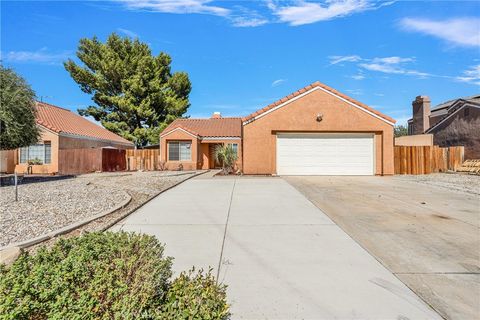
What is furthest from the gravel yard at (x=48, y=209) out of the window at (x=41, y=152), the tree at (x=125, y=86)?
the tree at (x=125, y=86)

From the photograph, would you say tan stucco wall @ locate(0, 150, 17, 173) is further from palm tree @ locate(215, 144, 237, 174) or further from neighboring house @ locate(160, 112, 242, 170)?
palm tree @ locate(215, 144, 237, 174)

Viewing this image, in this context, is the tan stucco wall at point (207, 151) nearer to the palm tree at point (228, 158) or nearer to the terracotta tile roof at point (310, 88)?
the palm tree at point (228, 158)

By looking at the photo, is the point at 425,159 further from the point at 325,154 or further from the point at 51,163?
the point at 51,163

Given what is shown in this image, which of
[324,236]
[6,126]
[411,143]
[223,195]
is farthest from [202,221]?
[411,143]

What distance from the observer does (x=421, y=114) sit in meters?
36.7

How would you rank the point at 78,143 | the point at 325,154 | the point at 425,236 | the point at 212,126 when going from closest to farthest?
the point at 425,236 < the point at 325,154 < the point at 78,143 < the point at 212,126

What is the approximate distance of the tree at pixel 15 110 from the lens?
44.8 ft

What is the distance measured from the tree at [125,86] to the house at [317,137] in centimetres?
2104

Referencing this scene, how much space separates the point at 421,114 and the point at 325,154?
26447 millimetres

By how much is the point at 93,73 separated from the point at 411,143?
119 ft

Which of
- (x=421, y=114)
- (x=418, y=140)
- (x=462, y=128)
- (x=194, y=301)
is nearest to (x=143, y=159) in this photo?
(x=194, y=301)

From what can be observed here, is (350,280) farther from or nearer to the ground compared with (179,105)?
nearer to the ground

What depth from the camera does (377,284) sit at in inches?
→ 145

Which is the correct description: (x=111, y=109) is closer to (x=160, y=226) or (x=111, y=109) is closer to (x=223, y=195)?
(x=223, y=195)
